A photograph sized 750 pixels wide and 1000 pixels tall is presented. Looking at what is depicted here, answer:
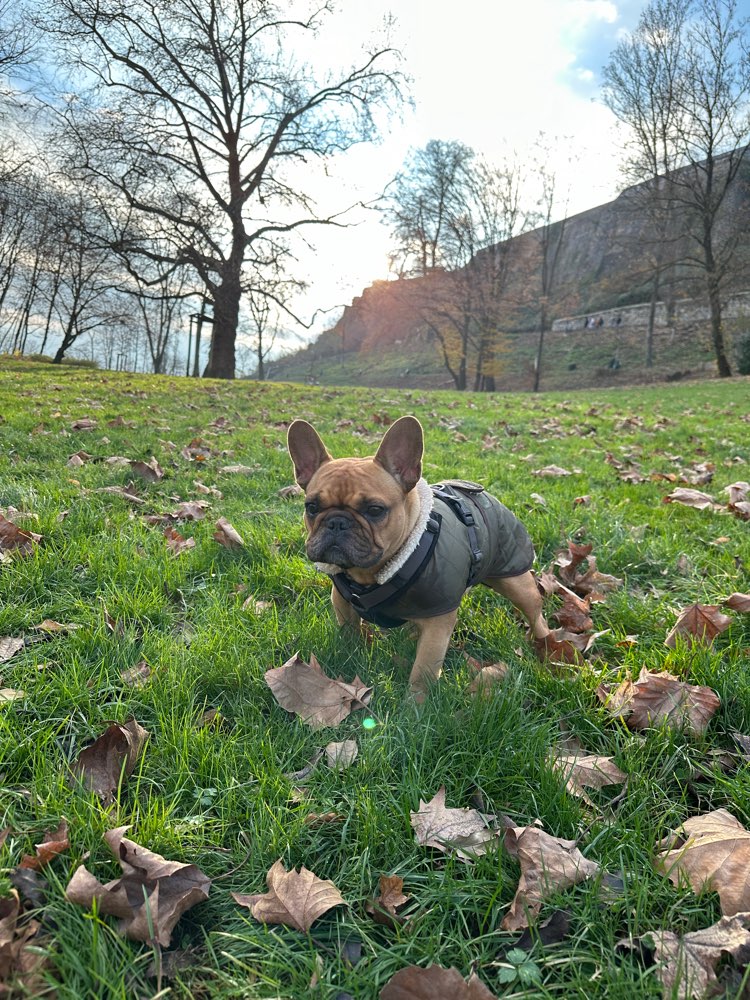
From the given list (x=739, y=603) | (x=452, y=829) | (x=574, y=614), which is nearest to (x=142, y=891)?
(x=452, y=829)

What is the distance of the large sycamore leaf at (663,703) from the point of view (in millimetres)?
2104

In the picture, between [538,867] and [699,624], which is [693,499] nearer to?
[699,624]

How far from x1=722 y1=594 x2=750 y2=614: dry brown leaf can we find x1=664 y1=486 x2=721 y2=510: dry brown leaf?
2029 millimetres

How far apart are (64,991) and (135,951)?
178mm

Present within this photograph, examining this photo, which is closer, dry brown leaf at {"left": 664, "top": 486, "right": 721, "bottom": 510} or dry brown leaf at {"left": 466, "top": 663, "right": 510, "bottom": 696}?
dry brown leaf at {"left": 466, "top": 663, "right": 510, "bottom": 696}

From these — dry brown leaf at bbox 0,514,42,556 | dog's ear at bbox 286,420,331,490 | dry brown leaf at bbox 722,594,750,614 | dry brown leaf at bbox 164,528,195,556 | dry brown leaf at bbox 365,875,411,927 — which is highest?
dog's ear at bbox 286,420,331,490

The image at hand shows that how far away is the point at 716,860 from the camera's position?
4.95 ft

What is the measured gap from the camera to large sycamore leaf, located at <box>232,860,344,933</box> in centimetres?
139

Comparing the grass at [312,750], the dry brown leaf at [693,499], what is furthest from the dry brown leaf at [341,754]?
the dry brown leaf at [693,499]

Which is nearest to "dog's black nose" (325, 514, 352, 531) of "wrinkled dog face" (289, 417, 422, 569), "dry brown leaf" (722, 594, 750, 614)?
"wrinkled dog face" (289, 417, 422, 569)

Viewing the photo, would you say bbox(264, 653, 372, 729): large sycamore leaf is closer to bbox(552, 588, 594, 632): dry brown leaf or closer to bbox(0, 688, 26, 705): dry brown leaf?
bbox(0, 688, 26, 705): dry brown leaf

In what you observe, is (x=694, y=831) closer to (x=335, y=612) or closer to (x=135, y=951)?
(x=135, y=951)

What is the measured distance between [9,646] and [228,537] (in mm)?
1541

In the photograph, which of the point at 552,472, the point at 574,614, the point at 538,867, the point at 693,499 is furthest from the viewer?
the point at 552,472
